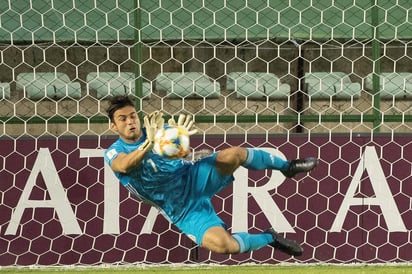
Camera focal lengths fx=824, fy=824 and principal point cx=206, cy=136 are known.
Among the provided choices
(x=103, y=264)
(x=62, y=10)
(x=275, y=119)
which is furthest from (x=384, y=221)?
(x=62, y=10)

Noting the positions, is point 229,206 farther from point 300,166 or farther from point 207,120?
point 300,166

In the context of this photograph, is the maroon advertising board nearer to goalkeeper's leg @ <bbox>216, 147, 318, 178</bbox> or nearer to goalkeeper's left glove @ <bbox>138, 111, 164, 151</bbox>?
goalkeeper's leg @ <bbox>216, 147, 318, 178</bbox>

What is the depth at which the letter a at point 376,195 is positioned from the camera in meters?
6.62

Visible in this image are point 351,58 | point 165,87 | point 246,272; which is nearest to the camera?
point 246,272

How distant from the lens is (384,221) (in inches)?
263

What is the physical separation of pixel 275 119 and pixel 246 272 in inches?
49.1

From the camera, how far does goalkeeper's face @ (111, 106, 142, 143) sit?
5.19m

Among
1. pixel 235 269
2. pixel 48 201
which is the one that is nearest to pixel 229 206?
pixel 235 269

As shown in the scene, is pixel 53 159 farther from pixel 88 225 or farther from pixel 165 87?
pixel 165 87

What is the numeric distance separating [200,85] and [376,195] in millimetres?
1708

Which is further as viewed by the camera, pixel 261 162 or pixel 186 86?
pixel 186 86

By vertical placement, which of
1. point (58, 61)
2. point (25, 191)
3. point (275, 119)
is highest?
point (58, 61)

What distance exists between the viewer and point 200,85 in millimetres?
6930

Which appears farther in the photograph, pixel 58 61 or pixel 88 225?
pixel 58 61
